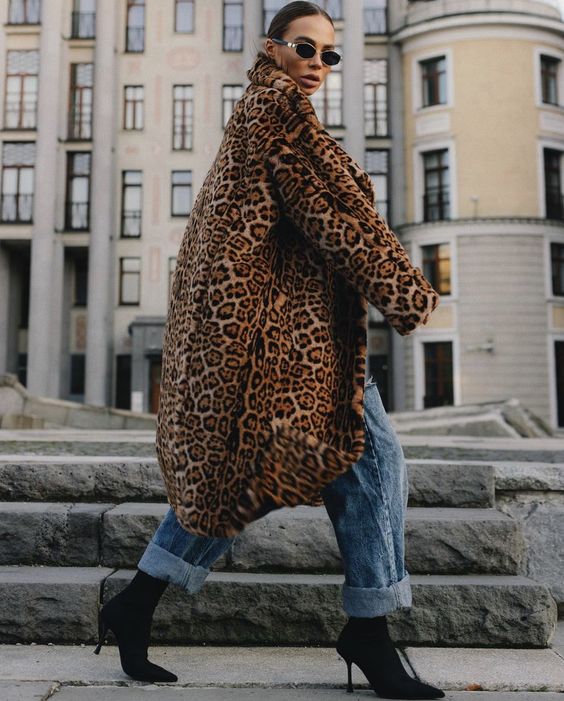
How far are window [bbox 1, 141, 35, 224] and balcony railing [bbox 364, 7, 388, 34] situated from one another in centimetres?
1205

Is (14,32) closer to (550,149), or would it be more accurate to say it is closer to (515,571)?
(550,149)

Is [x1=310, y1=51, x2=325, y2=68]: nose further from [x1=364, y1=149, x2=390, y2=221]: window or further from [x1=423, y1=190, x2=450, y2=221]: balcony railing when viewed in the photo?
[x1=364, y1=149, x2=390, y2=221]: window

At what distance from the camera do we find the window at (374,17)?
2695 cm

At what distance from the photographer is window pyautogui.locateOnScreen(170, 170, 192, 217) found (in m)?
26.7

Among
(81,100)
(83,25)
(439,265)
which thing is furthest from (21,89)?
(439,265)

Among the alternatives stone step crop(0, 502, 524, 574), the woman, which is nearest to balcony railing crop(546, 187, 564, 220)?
stone step crop(0, 502, 524, 574)

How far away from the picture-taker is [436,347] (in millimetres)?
25016

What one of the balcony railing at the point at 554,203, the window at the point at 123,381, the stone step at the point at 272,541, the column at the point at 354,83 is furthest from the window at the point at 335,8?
the stone step at the point at 272,541

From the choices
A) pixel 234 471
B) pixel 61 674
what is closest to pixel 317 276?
pixel 234 471

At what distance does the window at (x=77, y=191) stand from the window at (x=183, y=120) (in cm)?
304

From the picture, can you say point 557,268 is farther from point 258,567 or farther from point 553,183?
point 258,567

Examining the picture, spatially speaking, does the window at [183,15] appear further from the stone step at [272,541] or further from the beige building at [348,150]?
the stone step at [272,541]

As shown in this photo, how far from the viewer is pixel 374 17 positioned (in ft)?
88.6

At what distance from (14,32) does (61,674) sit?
28.3m
